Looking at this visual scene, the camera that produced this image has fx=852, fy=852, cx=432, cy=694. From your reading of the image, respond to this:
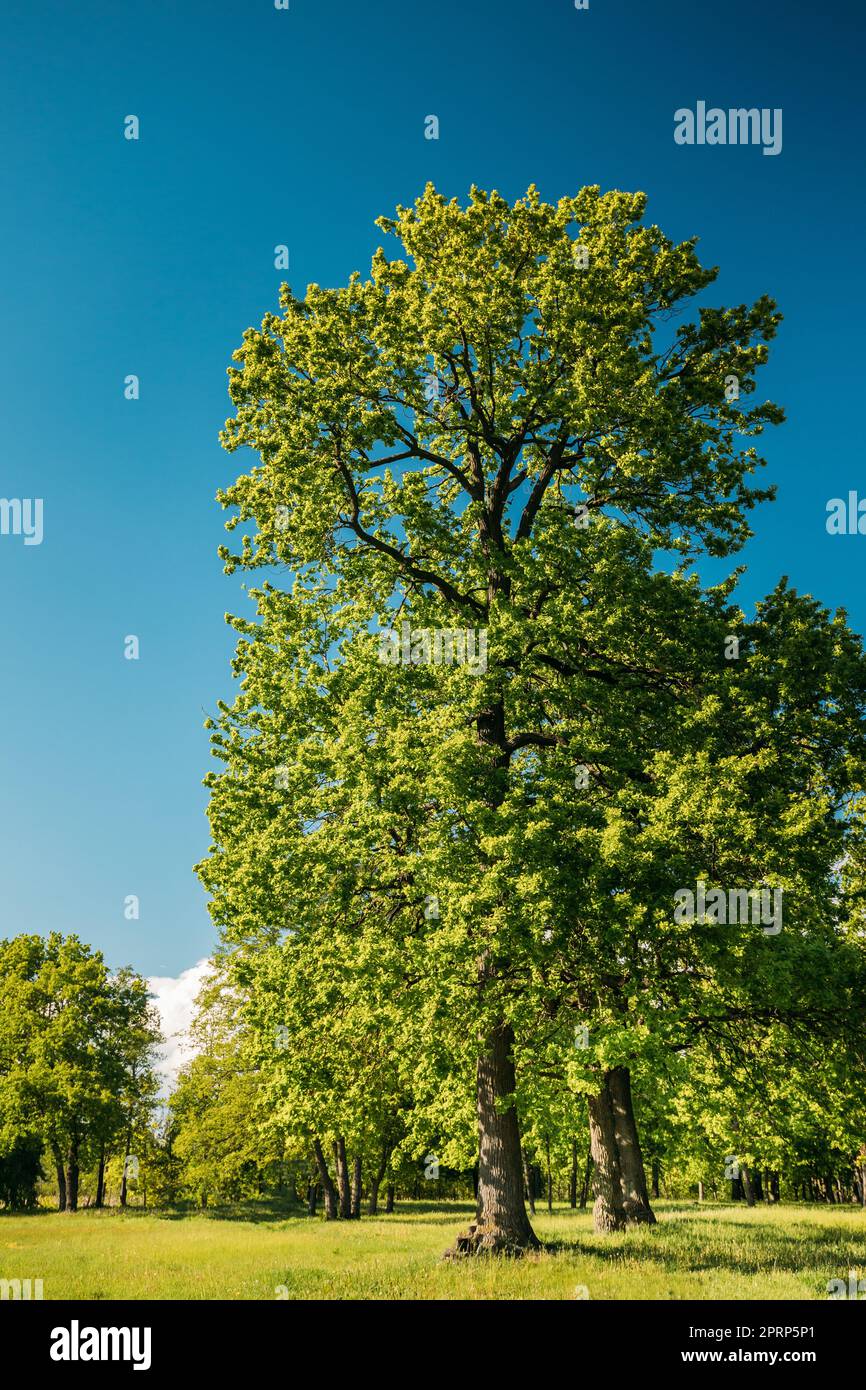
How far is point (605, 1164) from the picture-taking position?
968 inches

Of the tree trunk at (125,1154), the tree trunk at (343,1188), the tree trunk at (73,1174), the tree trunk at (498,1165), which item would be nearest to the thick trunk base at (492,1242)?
the tree trunk at (498,1165)

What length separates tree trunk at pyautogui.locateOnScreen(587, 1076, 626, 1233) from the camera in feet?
76.2

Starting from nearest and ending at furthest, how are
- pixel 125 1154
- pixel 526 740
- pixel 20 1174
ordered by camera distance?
1. pixel 526 740
2. pixel 20 1174
3. pixel 125 1154

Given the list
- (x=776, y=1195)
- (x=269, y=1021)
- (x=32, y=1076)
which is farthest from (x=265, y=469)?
(x=776, y=1195)

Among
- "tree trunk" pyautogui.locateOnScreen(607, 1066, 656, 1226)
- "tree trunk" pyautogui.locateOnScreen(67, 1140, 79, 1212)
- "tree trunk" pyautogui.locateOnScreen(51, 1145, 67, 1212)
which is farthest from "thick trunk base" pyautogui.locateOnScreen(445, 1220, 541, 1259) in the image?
"tree trunk" pyautogui.locateOnScreen(51, 1145, 67, 1212)

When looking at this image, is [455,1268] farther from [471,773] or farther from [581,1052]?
[471,773]

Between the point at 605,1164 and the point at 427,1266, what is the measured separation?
1162 cm

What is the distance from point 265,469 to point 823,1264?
1921 cm

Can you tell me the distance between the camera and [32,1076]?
1657 inches

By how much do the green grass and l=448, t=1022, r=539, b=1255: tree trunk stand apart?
30.1 inches

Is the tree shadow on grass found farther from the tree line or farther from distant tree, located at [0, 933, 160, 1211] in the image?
distant tree, located at [0, 933, 160, 1211]

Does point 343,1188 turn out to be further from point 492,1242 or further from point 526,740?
point 526,740

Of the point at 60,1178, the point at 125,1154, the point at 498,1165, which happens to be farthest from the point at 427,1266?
the point at 125,1154

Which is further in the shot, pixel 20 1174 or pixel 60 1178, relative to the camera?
pixel 20 1174
